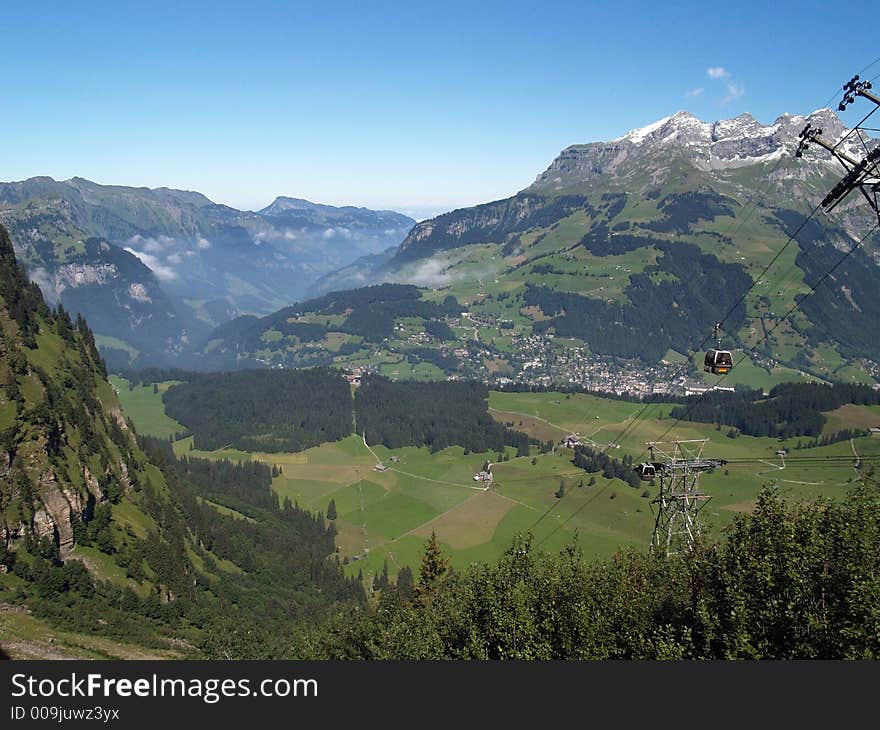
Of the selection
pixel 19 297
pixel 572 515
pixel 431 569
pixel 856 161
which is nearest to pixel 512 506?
pixel 572 515

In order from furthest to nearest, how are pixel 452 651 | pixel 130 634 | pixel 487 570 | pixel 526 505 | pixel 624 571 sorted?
pixel 526 505 → pixel 130 634 → pixel 487 570 → pixel 624 571 → pixel 452 651

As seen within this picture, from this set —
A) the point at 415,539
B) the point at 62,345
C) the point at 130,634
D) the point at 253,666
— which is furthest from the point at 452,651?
the point at 62,345

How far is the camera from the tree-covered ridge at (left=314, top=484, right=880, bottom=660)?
31500 mm

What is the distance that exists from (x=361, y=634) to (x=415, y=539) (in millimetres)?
102568

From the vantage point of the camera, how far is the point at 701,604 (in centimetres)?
3491

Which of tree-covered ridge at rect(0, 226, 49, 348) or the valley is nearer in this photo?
tree-covered ridge at rect(0, 226, 49, 348)

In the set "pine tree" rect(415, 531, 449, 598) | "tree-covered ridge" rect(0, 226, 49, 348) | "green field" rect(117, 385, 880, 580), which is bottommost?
"green field" rect(117, 385, 880, 580)

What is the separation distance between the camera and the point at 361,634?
5316 cm

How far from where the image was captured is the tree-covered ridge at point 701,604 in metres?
31.5

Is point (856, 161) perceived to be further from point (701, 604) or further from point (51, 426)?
point (51, 426)

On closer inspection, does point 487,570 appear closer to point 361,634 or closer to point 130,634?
point 361,634

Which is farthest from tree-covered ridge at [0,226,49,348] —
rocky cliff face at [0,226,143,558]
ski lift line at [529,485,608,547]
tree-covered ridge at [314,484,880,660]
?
ski lift line at [529,485,608,547]

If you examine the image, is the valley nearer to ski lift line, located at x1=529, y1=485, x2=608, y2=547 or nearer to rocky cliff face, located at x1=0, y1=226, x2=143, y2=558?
ski lift line, located at x1=529, y1=485, x2=608, y2=547

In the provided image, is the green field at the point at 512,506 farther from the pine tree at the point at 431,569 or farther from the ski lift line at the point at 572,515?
the pine tree at the point at 431,569
